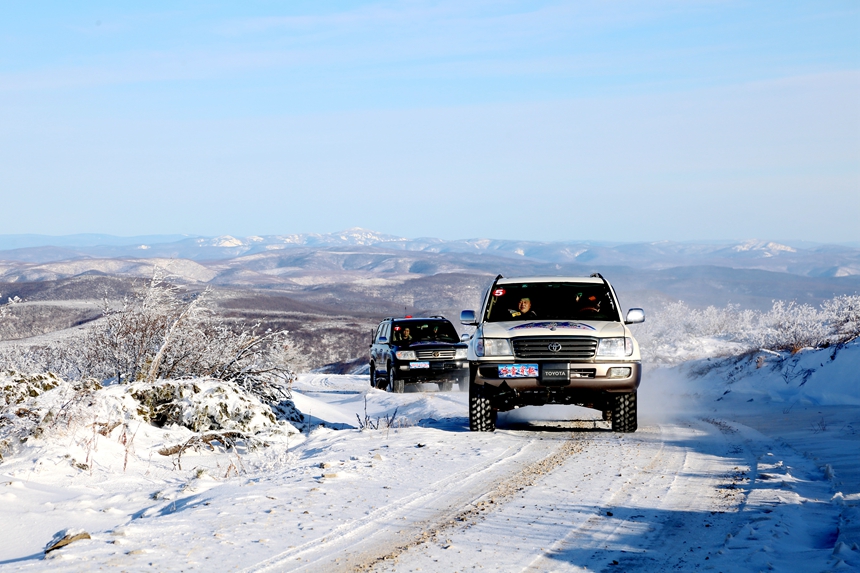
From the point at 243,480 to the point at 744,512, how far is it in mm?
4572

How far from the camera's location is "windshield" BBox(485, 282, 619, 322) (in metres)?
11.8

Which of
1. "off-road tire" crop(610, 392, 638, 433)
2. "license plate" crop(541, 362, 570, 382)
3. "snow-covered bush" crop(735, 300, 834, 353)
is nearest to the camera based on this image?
"license plate" crop(541, 362, 570, 382)

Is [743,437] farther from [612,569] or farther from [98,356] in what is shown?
[98,356]

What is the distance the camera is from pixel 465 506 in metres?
6.91

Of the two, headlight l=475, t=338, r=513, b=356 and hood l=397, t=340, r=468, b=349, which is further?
hood l=397, t=340, r=468, b=349

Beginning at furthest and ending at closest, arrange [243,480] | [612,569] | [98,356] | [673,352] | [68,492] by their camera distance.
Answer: [673,352], [98,356], [243,480], [68,492], [612,569]

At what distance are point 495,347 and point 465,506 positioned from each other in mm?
4123

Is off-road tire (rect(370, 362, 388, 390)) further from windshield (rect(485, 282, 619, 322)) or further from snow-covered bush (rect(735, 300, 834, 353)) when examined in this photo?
snow-covered bush (rect(735, 300, 834, 353))

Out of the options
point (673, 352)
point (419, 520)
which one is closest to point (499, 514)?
point (419, 520)

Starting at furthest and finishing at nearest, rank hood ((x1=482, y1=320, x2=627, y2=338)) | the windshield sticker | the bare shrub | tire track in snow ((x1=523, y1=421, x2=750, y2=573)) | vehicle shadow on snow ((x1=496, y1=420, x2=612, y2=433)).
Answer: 1. the bare shrub
2. vehicle shadow on snow ((x1=496, y1=420, x2=612, y2=433))
3. the windshield sticker
4. hood ((x1=482, y1=320, x2=627, y2=338))
5. tire track in snow ((x1=523, y1=421, x2=750, y2=573))

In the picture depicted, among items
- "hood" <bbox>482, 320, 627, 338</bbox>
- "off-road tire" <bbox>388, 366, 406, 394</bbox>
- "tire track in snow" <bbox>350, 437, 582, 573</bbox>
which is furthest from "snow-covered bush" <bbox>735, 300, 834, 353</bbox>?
"tire track in snow" <bbox>350, 437, 582, 573</bbox>

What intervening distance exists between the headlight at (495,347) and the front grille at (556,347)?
0.39 ft

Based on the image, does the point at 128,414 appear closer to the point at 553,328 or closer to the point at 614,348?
the point at 553,328

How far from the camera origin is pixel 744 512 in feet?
21.5
